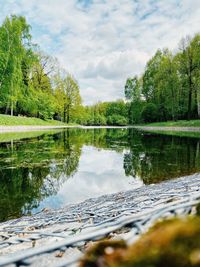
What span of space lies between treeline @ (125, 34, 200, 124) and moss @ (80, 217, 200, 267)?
44.6m

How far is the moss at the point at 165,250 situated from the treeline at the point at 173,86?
44626mm

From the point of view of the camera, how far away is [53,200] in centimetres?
700

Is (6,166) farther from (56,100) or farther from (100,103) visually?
(100,103)

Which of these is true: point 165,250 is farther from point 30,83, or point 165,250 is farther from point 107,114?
point 107,114

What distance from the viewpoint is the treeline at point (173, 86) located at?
43.5 m

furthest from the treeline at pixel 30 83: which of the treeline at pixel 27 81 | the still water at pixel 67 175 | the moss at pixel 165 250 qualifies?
the moss at pixel 165 250

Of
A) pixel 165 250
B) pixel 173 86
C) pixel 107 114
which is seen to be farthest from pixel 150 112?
pixel 165 250

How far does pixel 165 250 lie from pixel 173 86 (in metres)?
51.0

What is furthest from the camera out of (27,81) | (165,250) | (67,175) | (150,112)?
(150,112)

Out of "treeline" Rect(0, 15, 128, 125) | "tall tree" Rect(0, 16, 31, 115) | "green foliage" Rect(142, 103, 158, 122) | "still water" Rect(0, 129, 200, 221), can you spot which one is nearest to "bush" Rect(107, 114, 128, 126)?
"treeline" Rect(0, 15, 128, 125)

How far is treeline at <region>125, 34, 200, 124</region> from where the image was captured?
143ft

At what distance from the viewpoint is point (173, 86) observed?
4894cm

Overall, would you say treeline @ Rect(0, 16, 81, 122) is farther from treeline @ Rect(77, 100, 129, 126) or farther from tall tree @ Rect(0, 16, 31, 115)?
treeline @ Rect(77, 100, 129, 126)

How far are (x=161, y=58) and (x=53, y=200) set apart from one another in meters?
59.4
